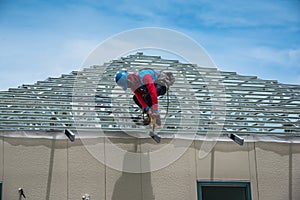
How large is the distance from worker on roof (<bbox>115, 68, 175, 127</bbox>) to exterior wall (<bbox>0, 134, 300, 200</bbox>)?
1.17 meters

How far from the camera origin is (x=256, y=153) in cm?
1048

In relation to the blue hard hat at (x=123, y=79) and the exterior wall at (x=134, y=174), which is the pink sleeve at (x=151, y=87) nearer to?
the blue hard hat at (x=123, y=79)

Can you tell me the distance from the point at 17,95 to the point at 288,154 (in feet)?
17.4

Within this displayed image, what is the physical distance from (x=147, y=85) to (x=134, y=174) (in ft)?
5.90

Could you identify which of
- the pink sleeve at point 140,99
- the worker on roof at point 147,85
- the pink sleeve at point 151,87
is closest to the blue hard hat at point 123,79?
the worker on roof at point 147,85

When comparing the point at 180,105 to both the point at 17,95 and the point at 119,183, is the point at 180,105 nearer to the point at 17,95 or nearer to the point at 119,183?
the point at 119,183

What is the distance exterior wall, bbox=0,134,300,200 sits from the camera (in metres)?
9.30

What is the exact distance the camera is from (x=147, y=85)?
888 centimetres

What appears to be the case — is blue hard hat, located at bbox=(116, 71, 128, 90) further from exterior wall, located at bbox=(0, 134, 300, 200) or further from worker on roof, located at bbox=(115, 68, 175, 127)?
exterior wall, located at bbox=(0, 134, 300, 200)

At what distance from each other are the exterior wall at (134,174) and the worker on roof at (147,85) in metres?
1.17

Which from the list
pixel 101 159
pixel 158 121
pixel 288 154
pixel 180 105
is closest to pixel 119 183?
pixel 101 159

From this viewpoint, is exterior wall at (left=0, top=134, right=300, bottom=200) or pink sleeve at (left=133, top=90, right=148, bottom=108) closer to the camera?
pink sleeve at (left=133, top=90, right=148, bottom=108)

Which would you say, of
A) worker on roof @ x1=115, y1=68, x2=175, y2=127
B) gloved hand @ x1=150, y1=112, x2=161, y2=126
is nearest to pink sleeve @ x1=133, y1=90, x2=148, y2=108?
worker on roof @ x1=115, y1=68, x2=175, y2=127

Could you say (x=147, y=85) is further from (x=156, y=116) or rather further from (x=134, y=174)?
(x=134, y=174)
